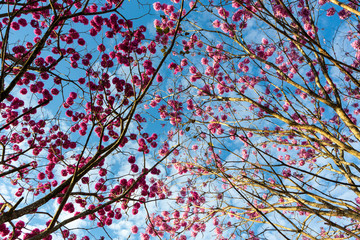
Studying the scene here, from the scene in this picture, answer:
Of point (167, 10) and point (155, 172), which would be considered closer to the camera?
point (155, 172)

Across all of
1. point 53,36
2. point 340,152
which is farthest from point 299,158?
point 53,36

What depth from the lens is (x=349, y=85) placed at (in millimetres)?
4582

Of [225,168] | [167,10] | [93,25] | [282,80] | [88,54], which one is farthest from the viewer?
[167,10]

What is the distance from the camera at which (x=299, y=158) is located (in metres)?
5.85

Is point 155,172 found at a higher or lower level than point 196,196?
higher

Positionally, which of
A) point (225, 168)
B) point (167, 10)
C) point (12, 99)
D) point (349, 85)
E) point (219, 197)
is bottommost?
point (219, 197)

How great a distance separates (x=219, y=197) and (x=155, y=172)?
1483mm

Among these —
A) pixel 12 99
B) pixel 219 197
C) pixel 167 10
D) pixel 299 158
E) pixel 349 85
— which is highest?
pixel 167 10

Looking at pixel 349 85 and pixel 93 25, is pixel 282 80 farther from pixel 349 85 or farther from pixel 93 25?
pixel 93 25

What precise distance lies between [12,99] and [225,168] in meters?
5.24

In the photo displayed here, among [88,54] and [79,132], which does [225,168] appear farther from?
[88,54]

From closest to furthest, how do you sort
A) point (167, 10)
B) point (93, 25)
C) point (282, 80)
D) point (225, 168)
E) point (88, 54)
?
point (282, 80), point (225, 168), point (93, 25), point (88, 54), point (167, 10)

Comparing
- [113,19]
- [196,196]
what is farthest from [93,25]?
[196,196]

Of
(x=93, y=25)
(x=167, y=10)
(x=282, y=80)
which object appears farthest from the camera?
(x=167, y=10)
